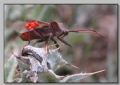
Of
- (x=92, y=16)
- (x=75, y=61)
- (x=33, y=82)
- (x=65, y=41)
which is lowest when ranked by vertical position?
(x=33, y=82)

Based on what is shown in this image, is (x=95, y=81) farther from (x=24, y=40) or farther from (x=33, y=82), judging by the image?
(x=24, y=40)

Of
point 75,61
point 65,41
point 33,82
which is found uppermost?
point 65,41

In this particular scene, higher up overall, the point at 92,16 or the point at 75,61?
the point at 92,16

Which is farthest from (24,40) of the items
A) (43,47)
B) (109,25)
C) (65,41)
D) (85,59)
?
(109,25)

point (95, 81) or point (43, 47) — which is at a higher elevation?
point (43, 47)

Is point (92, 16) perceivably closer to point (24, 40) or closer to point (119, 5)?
point (119, 5)

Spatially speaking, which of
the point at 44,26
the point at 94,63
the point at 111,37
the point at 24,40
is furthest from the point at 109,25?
the point at 24,40
